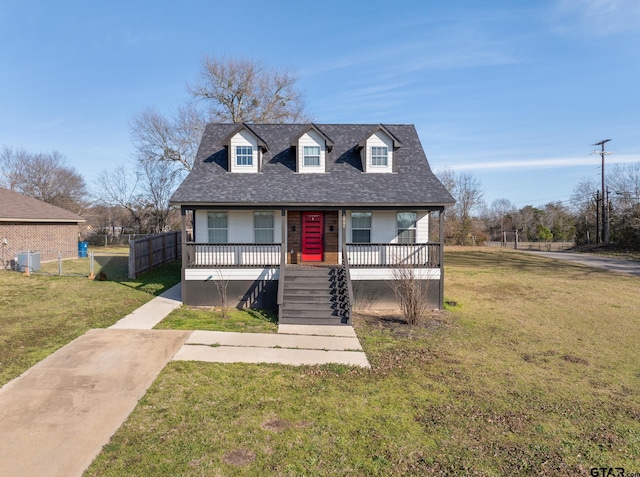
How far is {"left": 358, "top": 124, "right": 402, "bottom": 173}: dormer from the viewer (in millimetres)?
14680

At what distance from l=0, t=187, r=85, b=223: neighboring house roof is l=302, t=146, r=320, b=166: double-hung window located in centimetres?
1576

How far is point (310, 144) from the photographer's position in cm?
1466

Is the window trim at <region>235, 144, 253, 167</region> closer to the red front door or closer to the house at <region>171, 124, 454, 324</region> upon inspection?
the house at <region>171, 124, 454, 324</region>

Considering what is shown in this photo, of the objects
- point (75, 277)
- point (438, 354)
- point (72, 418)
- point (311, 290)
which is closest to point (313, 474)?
point (72, 418)

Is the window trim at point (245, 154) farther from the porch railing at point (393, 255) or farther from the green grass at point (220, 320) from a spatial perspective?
the green grass at point (220, 320)

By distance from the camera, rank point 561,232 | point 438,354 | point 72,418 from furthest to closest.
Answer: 1. point 561,232
2. point 438,354
3. point 72,418

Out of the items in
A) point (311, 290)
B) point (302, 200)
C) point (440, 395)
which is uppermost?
point (302, 200)

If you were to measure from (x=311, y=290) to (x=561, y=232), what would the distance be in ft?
184

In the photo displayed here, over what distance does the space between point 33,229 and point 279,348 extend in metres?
19.7

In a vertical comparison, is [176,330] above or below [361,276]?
below

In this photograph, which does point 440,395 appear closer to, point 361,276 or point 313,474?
point 313,474

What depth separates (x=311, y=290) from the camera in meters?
11.7

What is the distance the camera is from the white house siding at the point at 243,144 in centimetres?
1441

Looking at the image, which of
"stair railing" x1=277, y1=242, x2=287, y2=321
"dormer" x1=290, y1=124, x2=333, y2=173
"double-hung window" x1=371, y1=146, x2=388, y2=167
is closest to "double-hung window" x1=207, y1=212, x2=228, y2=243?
"stair railing" x1=277, y1=242, x2=287, y2=321
